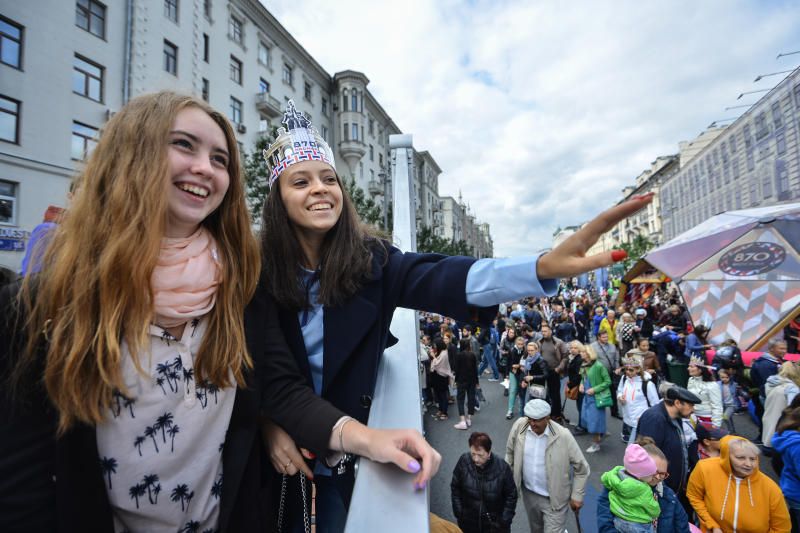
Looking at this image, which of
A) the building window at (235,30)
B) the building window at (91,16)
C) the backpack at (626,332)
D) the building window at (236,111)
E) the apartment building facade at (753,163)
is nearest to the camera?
the backpack at (626,332)

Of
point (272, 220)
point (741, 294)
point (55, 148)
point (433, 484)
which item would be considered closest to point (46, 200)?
point (55, 148)

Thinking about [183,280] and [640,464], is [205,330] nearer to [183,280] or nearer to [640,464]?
[183,280]

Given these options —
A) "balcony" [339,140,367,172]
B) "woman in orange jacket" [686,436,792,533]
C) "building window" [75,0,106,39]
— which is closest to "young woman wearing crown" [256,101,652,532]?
"woman in orange jacket" [686,436,792,533]

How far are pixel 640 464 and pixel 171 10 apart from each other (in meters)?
23.1

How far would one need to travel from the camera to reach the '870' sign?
1159cm

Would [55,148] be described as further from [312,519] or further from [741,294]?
[741,294]

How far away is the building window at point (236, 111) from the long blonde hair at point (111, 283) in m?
24.1

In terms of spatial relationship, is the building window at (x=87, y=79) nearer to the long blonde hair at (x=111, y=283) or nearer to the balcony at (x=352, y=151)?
the long blonde hair at (x=111, y=283)

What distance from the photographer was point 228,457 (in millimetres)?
1157

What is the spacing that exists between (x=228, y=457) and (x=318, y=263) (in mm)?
718

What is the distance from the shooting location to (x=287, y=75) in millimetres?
27516

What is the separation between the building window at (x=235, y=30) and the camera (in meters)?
22.2

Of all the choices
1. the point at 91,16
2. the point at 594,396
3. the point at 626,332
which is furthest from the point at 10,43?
the point at 626,332

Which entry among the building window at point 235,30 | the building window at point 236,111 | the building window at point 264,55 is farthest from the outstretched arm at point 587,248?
the building window at point 264,55
